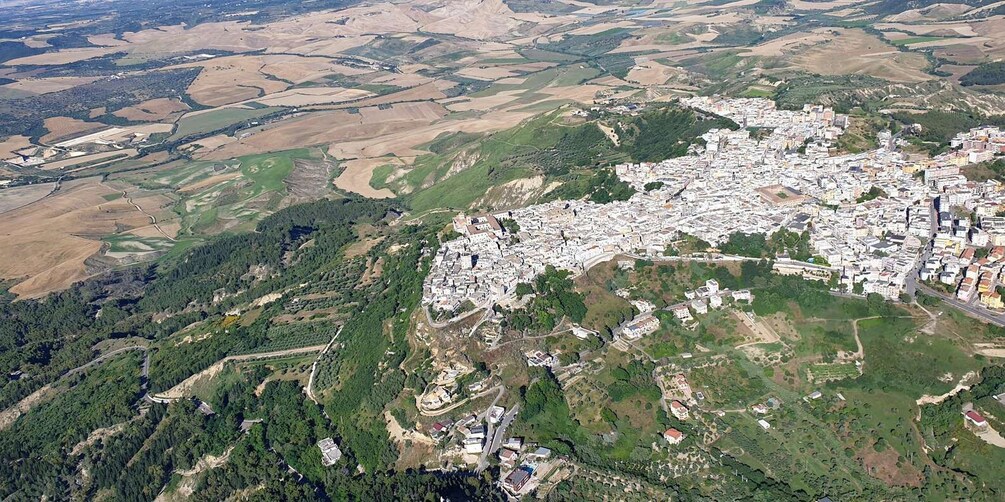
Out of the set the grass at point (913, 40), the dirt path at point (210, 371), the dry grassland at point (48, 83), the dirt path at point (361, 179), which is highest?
the grass at point (913, 40)

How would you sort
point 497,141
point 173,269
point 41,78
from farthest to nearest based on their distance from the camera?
point 41,78 → point 497,141 → point 173,269

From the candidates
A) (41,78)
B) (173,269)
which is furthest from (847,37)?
(41,78)

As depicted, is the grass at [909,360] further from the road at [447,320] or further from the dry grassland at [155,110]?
the dry grassland at [155,110]

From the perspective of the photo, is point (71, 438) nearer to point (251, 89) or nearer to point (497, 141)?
point (497, 141)

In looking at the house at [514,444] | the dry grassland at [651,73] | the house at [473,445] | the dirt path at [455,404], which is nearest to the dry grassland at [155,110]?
the dry grassland at [651,73]

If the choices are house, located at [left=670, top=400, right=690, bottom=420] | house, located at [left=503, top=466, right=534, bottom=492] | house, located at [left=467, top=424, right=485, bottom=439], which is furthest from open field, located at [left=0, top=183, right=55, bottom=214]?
house, located at [left=670, top=400, right=690, bottom=420]
